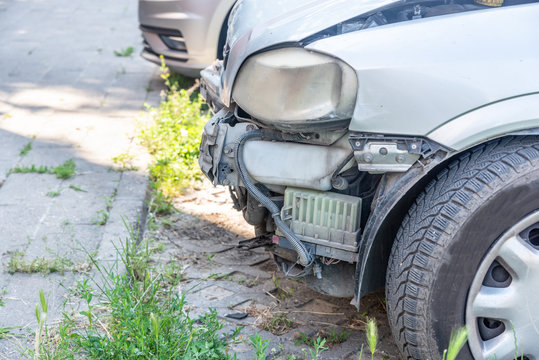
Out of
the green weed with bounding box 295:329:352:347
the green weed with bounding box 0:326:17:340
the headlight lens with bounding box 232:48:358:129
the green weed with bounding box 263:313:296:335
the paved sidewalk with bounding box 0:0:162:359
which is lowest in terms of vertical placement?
the paved sidewalk with bounding box 0:0:162:359

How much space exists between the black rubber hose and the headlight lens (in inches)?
4.7

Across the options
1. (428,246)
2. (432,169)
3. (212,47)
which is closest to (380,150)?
(432,169)

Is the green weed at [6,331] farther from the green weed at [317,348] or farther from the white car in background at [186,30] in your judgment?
the white car in background at [186,30]

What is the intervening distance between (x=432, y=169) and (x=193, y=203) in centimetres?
229

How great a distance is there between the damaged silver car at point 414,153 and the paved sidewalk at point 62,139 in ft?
4.16

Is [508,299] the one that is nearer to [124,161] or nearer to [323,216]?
[323,216]

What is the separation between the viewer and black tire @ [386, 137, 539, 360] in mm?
2311

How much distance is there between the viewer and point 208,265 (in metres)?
3.70

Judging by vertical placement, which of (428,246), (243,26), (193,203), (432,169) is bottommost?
(193,203)

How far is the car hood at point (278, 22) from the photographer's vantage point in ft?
8.34

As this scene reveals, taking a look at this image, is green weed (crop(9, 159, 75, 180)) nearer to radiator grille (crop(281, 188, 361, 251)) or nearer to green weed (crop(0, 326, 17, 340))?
green weed (crop(0, 326, 17, 340))

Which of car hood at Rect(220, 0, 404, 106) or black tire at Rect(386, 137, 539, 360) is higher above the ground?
car hood at Rect(220, 0, 404, 106)

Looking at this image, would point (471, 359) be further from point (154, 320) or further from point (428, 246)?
point (154, 320)

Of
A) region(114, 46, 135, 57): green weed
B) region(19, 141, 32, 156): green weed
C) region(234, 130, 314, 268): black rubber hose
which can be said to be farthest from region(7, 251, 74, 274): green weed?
region(114, 46, 135, 57): green weed
